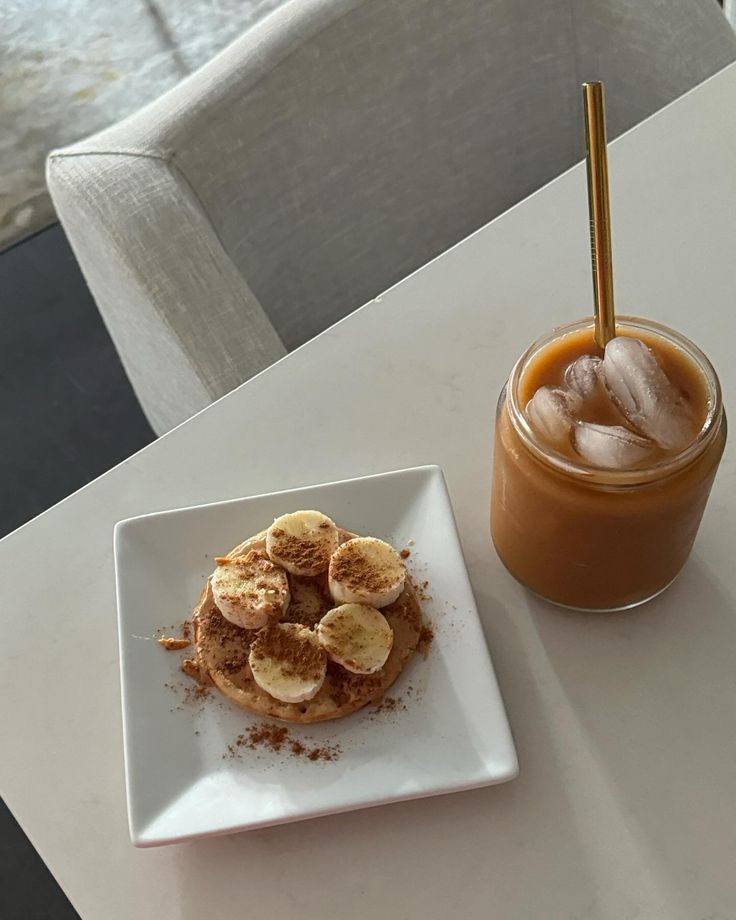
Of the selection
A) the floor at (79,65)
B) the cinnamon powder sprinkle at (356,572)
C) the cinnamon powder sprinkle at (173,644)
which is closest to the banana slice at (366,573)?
the cinnamon powder sprinkle at (356,572)

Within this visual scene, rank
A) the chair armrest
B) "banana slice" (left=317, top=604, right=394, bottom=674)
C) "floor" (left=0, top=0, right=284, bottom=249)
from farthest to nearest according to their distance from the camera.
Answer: "floor" (left=0, top=0, right=284, bottom=249), the chair armrest, "banana slice" (left=317, top=604, right=394, bottom=674)

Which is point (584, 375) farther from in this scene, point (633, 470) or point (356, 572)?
point (356, 572)

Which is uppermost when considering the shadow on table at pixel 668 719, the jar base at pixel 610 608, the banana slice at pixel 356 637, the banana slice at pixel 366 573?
the banana slice at pixel 366 573

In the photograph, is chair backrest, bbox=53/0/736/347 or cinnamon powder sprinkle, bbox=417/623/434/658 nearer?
cinnamon powder sprinkle, bbox=417/623/434/658

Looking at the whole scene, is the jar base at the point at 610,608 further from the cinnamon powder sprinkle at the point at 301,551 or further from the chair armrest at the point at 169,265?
the chair armrest at the point at 169,265

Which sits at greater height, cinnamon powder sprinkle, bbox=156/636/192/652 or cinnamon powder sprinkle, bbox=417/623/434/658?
cinnamon powder sprinkle, bbox=156/636/192/652

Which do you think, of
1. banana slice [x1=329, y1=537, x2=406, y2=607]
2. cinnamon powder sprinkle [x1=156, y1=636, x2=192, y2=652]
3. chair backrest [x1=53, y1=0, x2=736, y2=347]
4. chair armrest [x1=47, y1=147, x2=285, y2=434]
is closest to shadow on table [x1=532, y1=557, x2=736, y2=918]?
banana slice [x1=329, y1=537, x2=406, y2=607]

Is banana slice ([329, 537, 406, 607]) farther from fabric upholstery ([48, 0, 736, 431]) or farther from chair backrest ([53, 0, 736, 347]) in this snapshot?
chair backrest ([53, 0, 736, 347])

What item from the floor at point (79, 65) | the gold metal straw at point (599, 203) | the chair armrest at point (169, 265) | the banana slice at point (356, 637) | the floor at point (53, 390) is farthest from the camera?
the floor at point (79, 65)

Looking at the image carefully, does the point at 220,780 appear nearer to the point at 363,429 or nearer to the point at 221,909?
the point at 221,909
